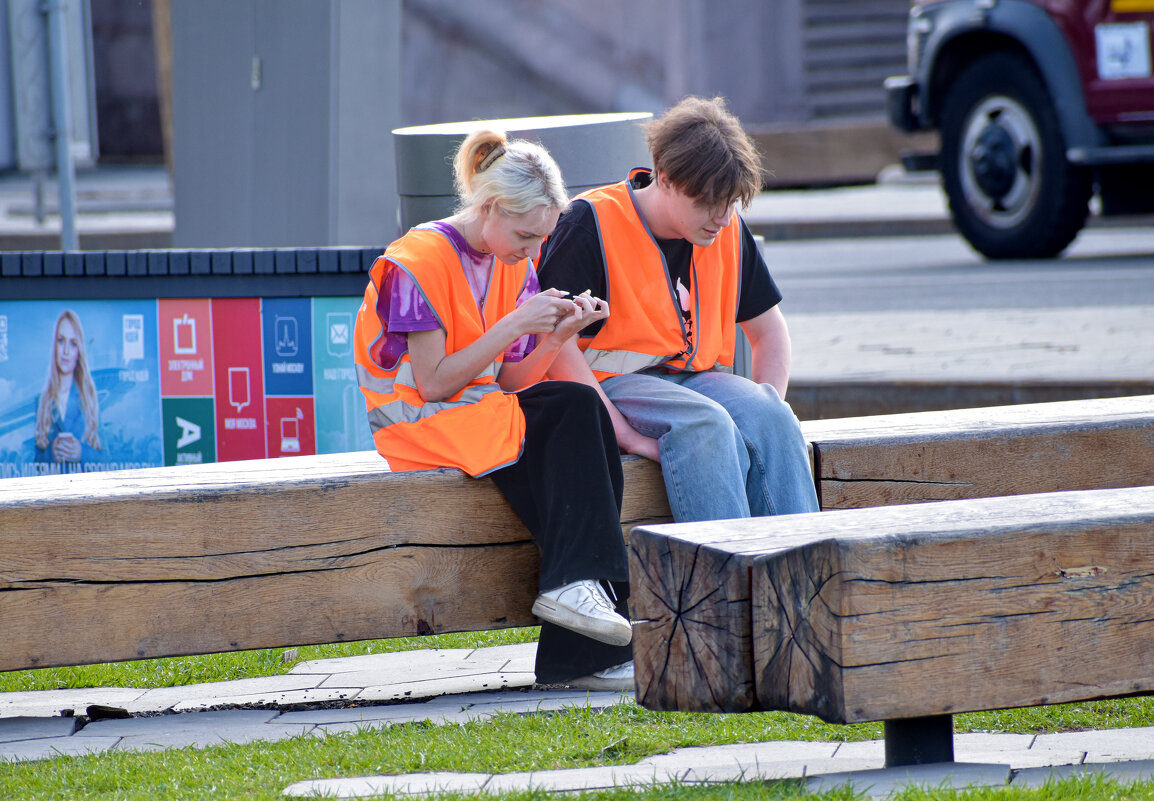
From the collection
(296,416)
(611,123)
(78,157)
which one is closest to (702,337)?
(611,123)

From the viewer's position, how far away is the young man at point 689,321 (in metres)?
3.44

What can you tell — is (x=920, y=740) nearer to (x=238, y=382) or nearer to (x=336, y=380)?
(x=336, y=380)

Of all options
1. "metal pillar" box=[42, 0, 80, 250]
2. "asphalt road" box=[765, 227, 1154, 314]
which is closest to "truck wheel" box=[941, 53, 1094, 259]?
Result: "asphalt road" box=[765, 227, 1154, 314]

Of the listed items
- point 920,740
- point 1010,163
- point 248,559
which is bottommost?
point 920,740

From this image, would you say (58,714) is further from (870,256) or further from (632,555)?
(870,256)

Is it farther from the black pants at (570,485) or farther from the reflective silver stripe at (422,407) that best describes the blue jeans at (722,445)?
the reflective silver stripe at (422,407)

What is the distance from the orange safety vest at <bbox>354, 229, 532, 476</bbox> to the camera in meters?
3.38

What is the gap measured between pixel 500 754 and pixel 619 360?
1017 mm

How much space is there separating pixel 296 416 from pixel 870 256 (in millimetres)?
8219

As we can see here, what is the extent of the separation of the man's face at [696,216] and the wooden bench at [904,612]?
35.9 inches

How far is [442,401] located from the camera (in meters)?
3.43

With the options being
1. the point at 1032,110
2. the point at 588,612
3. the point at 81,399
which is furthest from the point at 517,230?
the point at 1032,110

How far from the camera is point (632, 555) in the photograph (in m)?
2.78

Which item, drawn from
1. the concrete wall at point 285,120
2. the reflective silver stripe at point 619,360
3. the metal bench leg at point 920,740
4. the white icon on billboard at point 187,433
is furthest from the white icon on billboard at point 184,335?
the metal bench leg at point 920,740
